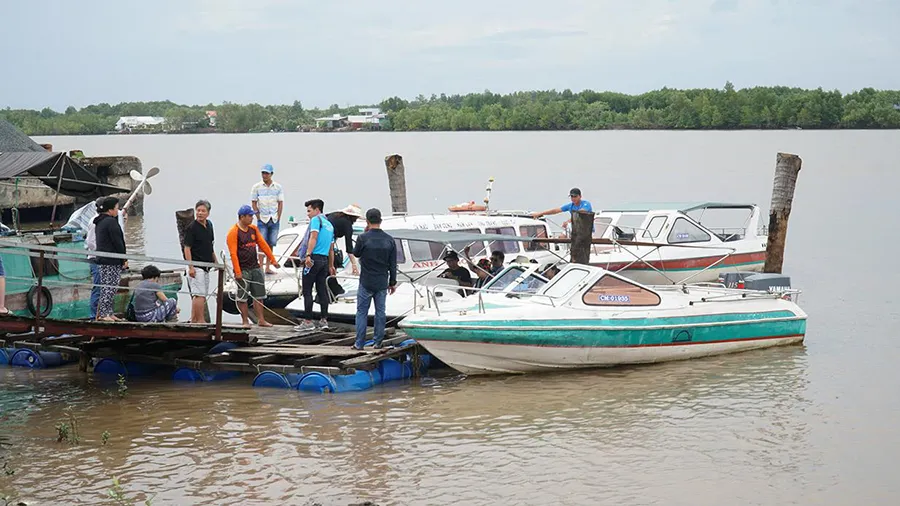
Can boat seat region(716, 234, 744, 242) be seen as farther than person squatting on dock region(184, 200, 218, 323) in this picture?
Yes

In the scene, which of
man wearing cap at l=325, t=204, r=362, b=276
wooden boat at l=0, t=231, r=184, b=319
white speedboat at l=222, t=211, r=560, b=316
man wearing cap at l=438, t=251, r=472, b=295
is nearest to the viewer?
wooden boat at l=0, t=231, r=184, b=319

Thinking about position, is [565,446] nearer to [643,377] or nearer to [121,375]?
[643,377]

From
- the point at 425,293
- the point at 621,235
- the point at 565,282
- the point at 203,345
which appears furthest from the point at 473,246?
the point at 203,345

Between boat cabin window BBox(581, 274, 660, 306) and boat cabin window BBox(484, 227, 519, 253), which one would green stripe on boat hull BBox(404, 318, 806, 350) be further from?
boat cabin window BBox(484, 227, 519, 253)

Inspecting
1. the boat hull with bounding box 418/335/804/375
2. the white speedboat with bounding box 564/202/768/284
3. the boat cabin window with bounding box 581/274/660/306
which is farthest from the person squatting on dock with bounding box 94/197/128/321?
the white speedboat with bounding box 564/202/768/284

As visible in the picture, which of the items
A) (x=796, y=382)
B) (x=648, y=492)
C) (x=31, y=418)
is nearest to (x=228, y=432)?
(x=31, y=418)

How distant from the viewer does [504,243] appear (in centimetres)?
2112

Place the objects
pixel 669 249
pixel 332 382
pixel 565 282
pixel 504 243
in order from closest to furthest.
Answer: pixel 332 382, pixel 565 282, pixel 504 243, pixel 669 249

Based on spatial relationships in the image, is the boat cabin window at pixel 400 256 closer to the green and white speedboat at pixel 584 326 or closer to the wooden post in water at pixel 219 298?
the green and white speedboat at pixel 584 326

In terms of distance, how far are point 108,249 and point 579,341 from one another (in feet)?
22.0

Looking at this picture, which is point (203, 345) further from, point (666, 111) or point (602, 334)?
point (666, 111)

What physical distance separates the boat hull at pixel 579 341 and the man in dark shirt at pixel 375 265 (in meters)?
0.60

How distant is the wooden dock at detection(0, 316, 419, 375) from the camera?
14531 mm

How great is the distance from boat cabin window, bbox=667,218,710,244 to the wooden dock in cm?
845
